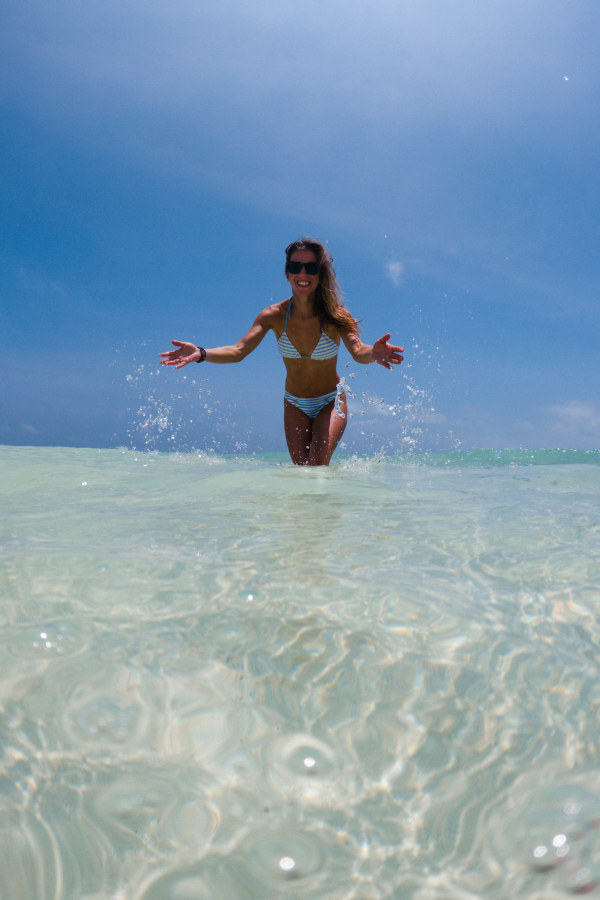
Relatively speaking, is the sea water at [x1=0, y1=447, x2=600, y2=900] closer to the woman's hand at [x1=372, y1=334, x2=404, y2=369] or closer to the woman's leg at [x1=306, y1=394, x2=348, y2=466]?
the woman's hand at [x1=372, y1=334, x2=404, y2=369]

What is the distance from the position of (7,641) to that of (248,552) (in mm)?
927

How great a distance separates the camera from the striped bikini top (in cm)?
629

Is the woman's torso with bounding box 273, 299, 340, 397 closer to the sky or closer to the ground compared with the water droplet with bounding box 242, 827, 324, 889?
closer to the sky

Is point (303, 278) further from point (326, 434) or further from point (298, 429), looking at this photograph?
point (298, 429)

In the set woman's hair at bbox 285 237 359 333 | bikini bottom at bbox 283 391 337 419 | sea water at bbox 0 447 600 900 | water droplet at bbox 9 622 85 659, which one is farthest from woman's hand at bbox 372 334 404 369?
water droplet at bbox 9 622 85 659

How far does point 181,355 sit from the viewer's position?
5.66 metres

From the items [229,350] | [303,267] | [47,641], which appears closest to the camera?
[47,641]

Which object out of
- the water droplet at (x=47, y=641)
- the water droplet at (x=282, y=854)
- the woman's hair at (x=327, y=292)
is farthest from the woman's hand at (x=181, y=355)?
the water droplet at (x=282, y=854)

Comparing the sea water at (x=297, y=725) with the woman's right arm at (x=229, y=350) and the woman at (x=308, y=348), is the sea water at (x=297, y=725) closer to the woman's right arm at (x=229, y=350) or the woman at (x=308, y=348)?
the woman's right arm at (x=229, y=350)

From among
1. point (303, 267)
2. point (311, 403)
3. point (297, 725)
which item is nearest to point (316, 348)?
point (311, 403)

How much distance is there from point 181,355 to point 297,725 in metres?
5.02

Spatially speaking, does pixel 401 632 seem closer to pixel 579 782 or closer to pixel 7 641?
pixel 579 782

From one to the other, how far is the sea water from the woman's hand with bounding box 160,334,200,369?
372 centimetres

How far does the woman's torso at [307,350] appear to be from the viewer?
627 centimetres
